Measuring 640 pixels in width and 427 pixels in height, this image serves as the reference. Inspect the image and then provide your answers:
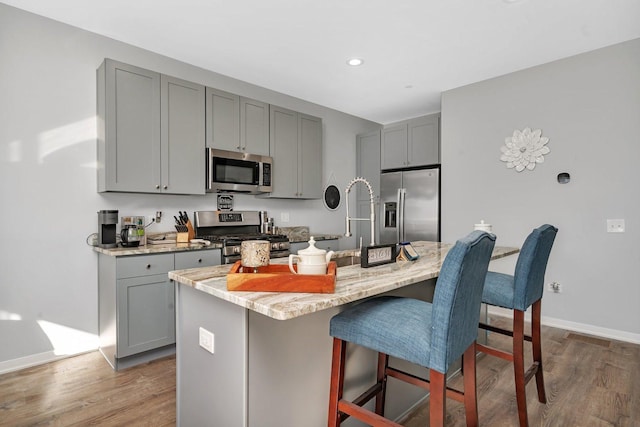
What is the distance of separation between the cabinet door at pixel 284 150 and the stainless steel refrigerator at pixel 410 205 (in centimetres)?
138

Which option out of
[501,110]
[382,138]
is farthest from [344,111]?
[501,110]

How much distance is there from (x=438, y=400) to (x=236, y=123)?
312cm

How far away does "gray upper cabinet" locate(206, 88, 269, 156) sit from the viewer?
132 inches

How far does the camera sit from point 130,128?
282cm

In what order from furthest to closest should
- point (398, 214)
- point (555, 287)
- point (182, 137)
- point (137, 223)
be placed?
point (398, 214) < point (555, 287) < point (182, 137) < point (137, 223)

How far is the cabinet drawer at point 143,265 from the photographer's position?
8.08ft

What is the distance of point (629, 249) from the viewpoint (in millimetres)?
2992

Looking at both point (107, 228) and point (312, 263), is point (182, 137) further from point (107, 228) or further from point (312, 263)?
point (312, 263)

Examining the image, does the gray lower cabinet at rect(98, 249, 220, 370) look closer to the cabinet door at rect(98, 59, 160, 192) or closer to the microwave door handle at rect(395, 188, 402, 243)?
the cabinet door at rect(98, 59, 160, 192)

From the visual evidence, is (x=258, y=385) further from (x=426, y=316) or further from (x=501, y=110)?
(x=501, y=110)

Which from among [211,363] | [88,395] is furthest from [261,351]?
[88,395]

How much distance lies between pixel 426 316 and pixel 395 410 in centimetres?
89

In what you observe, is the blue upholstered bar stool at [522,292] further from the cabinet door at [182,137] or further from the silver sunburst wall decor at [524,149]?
the cabinet door at [182,137]

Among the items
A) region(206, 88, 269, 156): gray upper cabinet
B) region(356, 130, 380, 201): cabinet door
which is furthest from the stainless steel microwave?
region(356, 130, 380, 201): cabinet door
